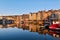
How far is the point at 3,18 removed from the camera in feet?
356

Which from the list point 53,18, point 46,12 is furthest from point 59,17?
point 46,12

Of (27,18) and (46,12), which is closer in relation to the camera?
(46,12)

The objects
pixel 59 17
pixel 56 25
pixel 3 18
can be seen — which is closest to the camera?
pixel 56 25

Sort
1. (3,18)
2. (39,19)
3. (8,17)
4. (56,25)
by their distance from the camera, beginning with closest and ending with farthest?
(56,25), (39,19), (3,18), (8,17)

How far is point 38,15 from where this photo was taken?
323 ft

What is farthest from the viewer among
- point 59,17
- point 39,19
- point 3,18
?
point 3,18

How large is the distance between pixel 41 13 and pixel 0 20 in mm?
33261

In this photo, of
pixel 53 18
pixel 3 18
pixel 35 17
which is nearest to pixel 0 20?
pixel 3 18

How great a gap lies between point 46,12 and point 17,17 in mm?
31302

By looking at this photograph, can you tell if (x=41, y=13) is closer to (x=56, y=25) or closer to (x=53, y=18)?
(x=53, y=18)

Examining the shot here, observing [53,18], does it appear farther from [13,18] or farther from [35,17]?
[13,18]

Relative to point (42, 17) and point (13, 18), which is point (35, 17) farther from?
point (13, 18)

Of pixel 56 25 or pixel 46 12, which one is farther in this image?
pixel 46 12

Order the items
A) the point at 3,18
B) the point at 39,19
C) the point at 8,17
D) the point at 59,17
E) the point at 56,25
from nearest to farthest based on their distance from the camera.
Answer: the point at 56,25 → the point at 59,17 → the point at 39,19 → the point at 3,18 → the point at 8,17
